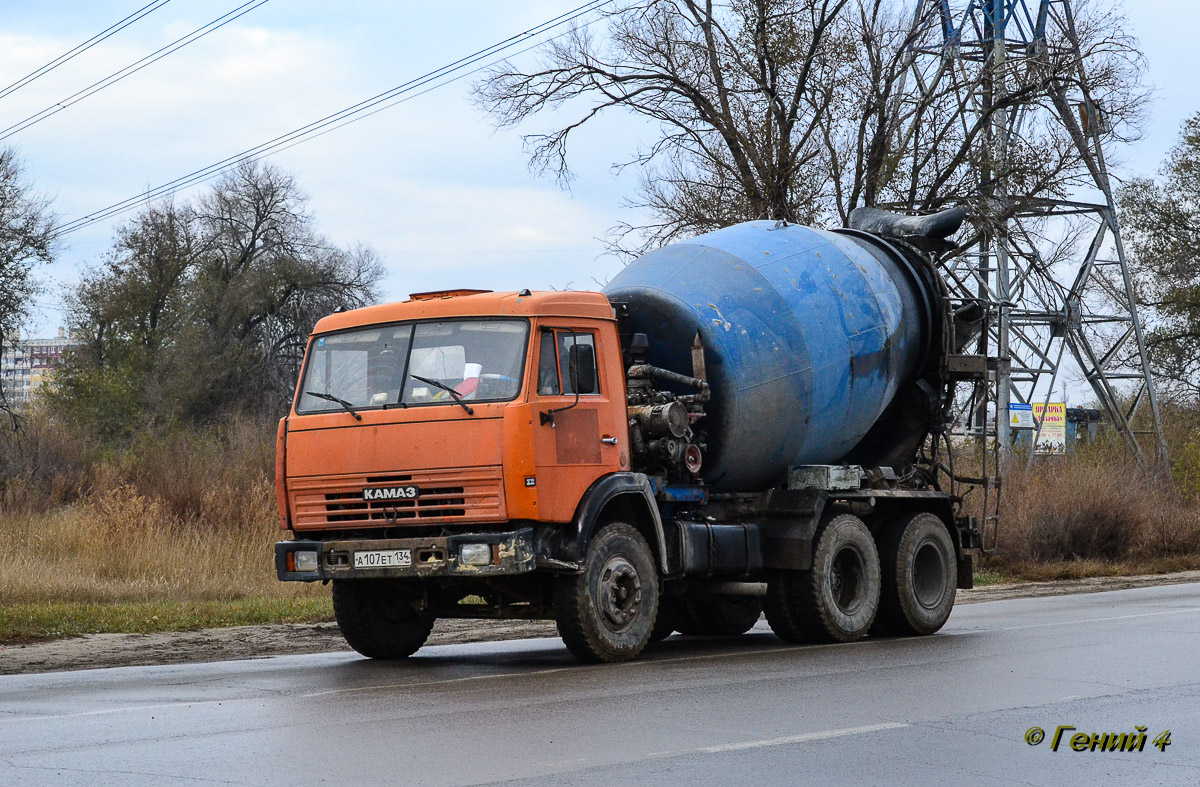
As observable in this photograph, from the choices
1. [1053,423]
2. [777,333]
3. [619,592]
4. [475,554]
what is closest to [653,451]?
[619,592]

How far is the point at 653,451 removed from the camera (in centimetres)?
1185

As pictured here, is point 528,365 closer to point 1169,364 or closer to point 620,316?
point 620,316

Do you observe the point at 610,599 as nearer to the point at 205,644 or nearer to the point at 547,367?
the point at 547,367

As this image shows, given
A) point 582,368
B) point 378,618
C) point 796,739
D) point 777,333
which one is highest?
point 777,333

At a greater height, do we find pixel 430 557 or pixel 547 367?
pixel 547 367

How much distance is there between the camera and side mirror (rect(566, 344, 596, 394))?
36.4ft

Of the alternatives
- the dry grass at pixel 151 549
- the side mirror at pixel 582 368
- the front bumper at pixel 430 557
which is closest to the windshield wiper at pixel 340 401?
the front bumper at pixel 430 557

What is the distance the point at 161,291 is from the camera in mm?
47875

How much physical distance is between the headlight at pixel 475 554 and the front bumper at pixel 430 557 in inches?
0.9

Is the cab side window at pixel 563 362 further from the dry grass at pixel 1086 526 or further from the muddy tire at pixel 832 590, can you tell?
the dry grass at pixel 1086 526

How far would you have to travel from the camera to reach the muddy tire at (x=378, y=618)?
1184cm

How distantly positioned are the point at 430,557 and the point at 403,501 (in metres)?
0.49

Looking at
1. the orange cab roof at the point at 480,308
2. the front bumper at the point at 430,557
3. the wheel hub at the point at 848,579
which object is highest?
the orange cab roof at the point at 480,308

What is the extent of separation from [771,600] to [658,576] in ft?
5.75
